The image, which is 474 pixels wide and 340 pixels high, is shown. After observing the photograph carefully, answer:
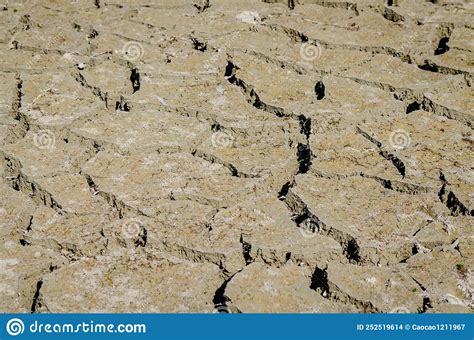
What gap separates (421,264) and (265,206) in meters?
0.58

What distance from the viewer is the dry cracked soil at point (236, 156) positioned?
2.43 m

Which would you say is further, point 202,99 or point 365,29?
point 365,29

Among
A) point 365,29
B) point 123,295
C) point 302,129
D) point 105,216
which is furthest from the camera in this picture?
point 365,29

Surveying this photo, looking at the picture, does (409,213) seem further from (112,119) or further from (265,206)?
(112,119)

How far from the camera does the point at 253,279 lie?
2410 millimetres

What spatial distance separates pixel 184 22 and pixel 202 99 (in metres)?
0.86

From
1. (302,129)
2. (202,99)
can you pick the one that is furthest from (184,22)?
(302,129)

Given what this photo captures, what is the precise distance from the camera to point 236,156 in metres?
3.05

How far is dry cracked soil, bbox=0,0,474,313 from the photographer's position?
7.97 ft

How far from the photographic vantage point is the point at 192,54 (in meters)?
3.80

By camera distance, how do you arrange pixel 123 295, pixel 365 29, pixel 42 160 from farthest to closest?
pixel 365 29, pixel 42 160, pixel 123 295

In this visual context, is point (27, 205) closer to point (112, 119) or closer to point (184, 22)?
point (112, 119)

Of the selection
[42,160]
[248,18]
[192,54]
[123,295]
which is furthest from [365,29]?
[123,295]

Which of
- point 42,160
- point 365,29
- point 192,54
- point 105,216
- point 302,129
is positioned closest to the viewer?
point 105,216
